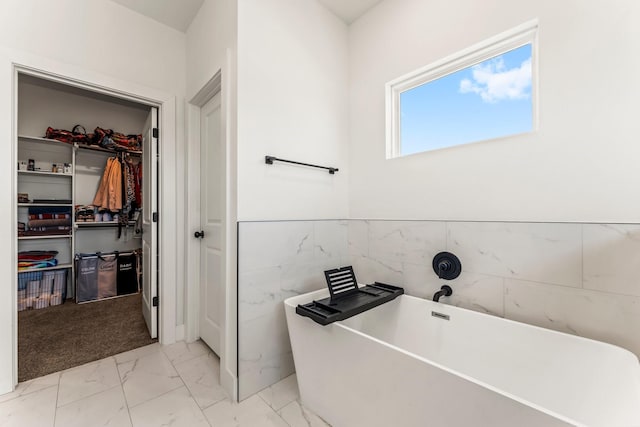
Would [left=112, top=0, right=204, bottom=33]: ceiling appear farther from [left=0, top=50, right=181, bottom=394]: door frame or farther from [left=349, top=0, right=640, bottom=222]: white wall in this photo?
[left=349, top=0, right=640, bottom=222]: white wall

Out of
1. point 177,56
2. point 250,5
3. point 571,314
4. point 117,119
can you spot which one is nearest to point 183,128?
point 177,56

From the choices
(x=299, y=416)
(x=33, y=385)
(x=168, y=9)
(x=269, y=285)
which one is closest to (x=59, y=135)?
(x=168, y=9)

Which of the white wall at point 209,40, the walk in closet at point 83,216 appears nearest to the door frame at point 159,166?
the walk in closet at point 83,216

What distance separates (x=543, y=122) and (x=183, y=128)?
2.55 meters

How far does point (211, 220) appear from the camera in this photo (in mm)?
2127

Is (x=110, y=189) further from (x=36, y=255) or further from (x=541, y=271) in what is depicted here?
(x=541, y=271)

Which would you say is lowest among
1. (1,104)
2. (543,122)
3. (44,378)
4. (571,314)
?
(44,378)

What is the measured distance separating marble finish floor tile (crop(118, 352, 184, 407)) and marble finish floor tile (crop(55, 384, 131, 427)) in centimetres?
6

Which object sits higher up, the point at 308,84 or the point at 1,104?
the point at 308,84

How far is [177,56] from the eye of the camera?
7.64 feet

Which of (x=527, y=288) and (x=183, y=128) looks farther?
(x=183, y=128)

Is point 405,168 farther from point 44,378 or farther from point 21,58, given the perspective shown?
point 44,378

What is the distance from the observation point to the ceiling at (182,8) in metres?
2.03

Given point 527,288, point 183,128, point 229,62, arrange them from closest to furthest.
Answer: point 527,288
point 229,62
point 183,128
